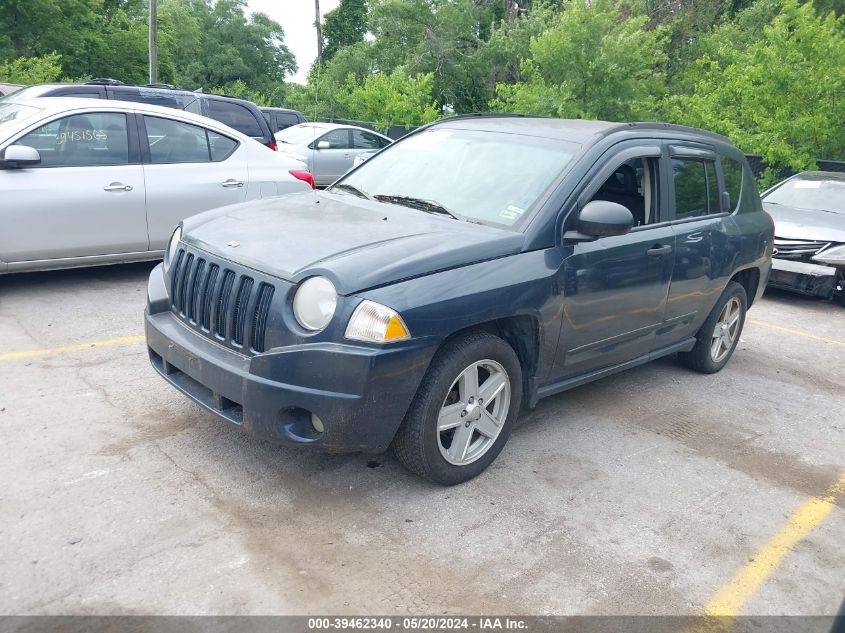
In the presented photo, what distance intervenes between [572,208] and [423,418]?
147 cm

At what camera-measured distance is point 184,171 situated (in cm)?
724

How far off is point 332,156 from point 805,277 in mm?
9795

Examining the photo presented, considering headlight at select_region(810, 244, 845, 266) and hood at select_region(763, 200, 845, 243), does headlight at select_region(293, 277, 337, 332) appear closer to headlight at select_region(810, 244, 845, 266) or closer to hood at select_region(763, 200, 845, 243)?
headlight at select_region(810, 244, 845, 266)

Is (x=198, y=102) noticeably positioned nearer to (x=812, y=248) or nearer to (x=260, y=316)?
(x=260, y=316)

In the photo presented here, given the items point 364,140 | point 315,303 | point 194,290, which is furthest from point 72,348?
point 364,140

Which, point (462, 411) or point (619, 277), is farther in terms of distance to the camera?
point (619, 277)

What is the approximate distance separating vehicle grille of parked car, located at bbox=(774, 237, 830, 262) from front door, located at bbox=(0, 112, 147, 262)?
7.08 metres

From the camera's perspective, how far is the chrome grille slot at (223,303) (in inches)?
144

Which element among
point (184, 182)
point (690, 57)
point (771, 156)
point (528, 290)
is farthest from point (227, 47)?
point (528, 290)

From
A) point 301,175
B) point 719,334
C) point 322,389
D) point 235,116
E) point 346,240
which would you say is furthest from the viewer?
point 235,116

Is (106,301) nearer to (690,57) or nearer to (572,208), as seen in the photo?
(572,208)

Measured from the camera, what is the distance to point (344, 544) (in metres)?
3.29

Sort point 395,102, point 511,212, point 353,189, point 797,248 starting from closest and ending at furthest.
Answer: point 511,212
point 353,189
point 797,248
point 395,102

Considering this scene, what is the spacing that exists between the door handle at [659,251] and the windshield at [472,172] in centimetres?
81
